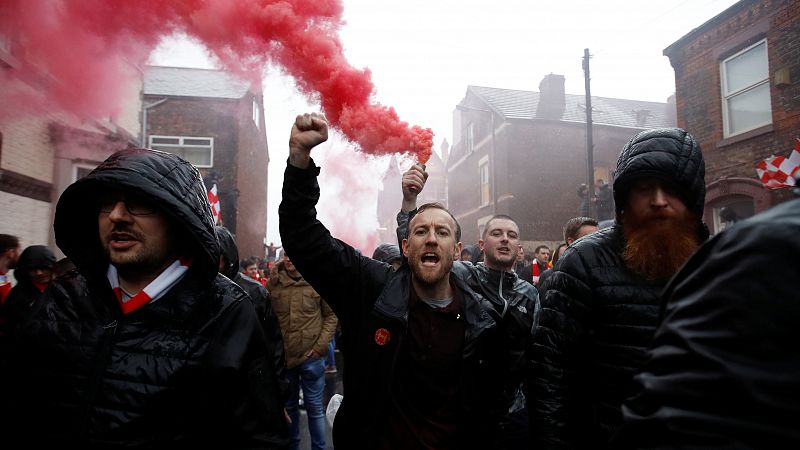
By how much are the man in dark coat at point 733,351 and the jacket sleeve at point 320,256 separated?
197cm

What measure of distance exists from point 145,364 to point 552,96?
25.7m

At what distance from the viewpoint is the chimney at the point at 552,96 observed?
2434 cm

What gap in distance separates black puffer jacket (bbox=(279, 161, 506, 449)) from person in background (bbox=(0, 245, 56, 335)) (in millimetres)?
3514

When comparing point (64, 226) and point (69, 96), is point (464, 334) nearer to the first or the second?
point (64, 226)

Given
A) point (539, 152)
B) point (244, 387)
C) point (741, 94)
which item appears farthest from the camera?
point (539, 152)

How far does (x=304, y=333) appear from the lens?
17.8ft

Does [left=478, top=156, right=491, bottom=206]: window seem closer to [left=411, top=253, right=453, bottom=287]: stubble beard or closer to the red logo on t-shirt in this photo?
[left=411, top=253, right=453, bottom=287]: stubble beard

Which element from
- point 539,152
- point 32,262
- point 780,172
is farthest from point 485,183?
point 32,262

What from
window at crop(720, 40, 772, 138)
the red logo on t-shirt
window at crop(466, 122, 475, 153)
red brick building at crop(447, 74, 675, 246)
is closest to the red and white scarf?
the red logo on t-shirt

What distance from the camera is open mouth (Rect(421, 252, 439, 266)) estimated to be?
111 inches

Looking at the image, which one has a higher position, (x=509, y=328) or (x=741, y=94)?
(x=741, y=94)

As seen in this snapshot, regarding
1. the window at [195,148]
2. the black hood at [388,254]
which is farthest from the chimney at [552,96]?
the black hood at [388,254]

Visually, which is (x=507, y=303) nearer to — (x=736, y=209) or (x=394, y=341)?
(x=394, y=341)

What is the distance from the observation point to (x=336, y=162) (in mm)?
19406
